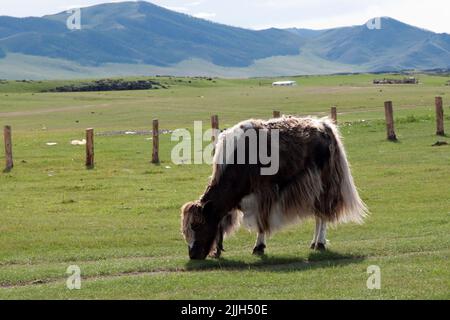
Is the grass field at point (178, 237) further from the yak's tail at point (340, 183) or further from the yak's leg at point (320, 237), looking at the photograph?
the yak's tail at point (340, 183)

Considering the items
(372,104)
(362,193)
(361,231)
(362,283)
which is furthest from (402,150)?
(372,104)

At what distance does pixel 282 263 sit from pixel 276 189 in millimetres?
1338

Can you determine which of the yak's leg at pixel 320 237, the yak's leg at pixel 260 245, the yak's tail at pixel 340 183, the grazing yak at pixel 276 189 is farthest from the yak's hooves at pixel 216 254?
the yak's tail at pixel 340 183

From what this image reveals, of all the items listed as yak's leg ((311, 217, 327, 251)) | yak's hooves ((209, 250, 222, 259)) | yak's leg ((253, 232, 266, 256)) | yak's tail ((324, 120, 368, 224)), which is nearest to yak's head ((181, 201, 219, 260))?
yak's hooves ((209, 250, 222, 259))

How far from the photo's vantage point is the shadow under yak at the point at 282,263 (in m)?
12.0

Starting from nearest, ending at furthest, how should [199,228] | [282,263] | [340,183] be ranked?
1. [282,263]
2. [199,228]
3. [340,183]

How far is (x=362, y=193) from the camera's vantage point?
834 inches

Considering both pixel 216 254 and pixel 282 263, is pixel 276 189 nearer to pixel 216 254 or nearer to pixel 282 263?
pixel 282 263

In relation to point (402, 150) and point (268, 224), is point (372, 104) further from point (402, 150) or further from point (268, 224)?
point (268, 224)

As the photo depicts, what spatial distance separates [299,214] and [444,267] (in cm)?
288

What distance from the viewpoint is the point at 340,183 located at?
1360 cm

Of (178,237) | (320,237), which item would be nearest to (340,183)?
(320,237)

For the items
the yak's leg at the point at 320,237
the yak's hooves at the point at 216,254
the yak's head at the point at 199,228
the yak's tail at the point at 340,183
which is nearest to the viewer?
the yak's head at the point at 199,228

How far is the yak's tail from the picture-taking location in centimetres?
1351
